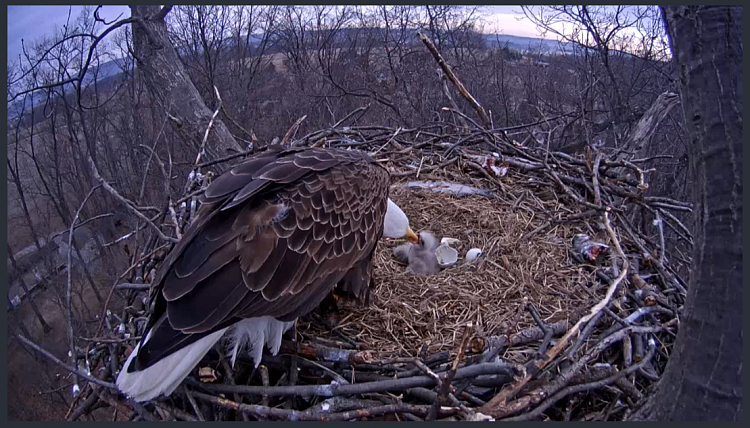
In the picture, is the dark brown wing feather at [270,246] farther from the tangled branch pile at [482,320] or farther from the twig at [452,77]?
the twig at [452,77]

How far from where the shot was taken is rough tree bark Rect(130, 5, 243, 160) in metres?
4.52

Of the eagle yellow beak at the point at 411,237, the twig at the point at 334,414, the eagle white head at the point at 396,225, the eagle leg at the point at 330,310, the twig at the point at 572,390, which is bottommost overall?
the twig at the point at 572,390

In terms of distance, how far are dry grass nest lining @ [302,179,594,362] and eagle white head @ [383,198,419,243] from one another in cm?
29

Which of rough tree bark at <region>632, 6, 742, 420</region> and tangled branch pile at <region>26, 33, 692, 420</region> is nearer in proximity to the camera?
rough tree bark at <region>632, 6, 742, 420</region>

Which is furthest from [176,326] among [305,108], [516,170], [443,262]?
[305,108]

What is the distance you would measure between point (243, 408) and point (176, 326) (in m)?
0.50

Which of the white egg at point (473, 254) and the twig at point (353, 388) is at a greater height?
the white egg at point (473, 254)

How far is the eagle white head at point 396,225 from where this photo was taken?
137 inches

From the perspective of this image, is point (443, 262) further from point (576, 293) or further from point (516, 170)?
point (516, 170)

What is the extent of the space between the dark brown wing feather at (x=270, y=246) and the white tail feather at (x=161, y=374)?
0.25 ft

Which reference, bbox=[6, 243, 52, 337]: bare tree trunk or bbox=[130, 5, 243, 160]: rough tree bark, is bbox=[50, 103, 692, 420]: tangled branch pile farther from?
bbox=[6, 243, 52, 337]: bare tree trunk

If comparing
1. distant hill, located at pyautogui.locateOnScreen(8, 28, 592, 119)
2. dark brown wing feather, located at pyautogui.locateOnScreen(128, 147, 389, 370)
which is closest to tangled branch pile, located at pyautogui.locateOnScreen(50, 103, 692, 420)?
dark brown wing feather, located at pyautogui.locateOnScreen(128, 147, 389, 370)

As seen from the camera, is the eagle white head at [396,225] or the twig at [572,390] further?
the eagle white head at [396,225]

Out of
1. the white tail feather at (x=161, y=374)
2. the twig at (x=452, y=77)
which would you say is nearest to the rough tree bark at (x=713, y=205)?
the white tail feather at (x=161, y=374)
